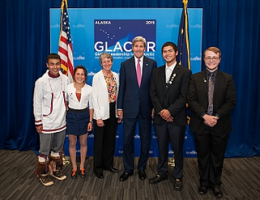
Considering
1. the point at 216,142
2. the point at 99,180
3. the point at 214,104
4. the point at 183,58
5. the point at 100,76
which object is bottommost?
the point at 99,180

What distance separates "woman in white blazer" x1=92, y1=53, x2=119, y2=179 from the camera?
10.8ft

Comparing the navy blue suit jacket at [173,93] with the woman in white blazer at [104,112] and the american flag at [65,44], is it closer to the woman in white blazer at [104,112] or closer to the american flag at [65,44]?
the woman in white blazer at [104,112]

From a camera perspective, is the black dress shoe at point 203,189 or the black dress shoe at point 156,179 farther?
the black dress shoe at point 156,179

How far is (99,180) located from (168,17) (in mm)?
2730

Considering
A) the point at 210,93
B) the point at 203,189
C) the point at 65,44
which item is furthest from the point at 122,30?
the point at 203,189

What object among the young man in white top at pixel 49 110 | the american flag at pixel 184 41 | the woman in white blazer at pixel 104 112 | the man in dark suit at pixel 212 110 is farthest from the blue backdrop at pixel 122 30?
the man in dark suit at pixel 212 110

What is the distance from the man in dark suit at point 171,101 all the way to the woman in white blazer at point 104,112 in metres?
0.59

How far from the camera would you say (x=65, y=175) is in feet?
11.5

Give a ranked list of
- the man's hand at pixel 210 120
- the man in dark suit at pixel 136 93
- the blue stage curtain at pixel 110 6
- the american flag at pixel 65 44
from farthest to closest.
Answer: the blue stage curtain at pixel 110 6 < the american flag at pixel 65 44 < the man in dark suit at pixel 136 93 < the man's hand at pixel 210 120

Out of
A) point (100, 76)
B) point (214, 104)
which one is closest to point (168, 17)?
point (100, 76)

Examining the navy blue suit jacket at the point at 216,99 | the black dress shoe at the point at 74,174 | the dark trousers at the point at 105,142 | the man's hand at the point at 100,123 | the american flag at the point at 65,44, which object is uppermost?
the american flag at the point at 65,44

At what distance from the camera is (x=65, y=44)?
391cm

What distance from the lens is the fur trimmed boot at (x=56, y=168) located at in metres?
3.39

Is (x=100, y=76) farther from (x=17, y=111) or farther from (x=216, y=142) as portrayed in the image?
(x=17, y=111)
